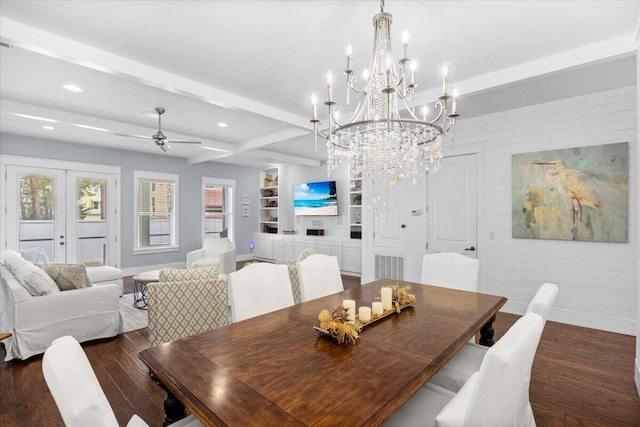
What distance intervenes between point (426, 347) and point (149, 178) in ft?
23.7

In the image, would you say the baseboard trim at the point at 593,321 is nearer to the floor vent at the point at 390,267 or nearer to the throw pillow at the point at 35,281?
the floor vent at the point at 390,267

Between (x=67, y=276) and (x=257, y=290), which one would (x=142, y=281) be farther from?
(x=257, y=290)

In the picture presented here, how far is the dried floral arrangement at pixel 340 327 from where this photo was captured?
5.06 ft

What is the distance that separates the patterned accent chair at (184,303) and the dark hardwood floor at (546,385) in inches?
15.3

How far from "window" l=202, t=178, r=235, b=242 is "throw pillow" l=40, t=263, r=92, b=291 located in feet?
15.2

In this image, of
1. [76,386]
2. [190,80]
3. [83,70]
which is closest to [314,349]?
[76,386]

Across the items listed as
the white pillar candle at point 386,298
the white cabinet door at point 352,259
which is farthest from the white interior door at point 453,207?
the white pillar candle at point 386,298

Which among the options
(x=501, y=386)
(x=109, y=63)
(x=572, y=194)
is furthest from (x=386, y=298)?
(x=572, y=194)

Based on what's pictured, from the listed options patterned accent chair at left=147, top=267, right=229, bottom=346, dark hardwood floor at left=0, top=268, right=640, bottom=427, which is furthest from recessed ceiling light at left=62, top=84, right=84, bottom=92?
dark hardwood floor at left=0, top=268, right=640, bottom=427

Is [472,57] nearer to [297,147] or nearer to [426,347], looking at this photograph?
[426,347]

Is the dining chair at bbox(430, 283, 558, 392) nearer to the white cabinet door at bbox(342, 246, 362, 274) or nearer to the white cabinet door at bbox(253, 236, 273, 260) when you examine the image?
the white cabinet door at bbox(342, 246, 362, 274)

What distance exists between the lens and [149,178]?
7.13 meters

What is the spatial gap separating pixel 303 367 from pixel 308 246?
6.35 metres

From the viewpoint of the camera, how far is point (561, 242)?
385 centimetres
